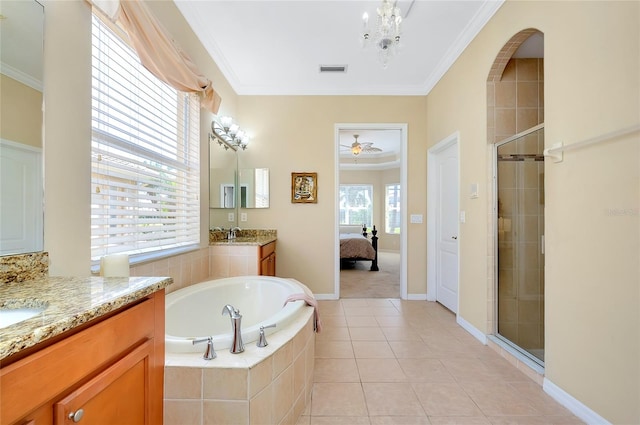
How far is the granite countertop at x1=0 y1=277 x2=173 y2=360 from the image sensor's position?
49 cm

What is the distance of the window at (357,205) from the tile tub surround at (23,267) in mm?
7227

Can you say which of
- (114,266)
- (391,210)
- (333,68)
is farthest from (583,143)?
(391,210)

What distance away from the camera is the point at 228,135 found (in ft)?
9.86

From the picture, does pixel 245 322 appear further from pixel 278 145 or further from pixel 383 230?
pixel 383 230

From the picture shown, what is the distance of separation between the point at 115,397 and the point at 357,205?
7611 millimetres

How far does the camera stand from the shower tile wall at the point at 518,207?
6.70ft

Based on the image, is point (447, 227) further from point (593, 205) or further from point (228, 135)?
point (228, 135)

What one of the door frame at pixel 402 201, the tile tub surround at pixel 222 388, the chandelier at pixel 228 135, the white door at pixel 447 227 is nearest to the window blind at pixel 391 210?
the door frame at pixel 402 201

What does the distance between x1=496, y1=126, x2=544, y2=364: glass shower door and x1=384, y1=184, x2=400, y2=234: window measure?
538 centimetres

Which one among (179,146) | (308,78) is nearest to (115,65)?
(179,146)

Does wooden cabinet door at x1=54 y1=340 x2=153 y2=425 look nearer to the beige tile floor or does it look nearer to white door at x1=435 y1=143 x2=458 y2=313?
the beige tile floor

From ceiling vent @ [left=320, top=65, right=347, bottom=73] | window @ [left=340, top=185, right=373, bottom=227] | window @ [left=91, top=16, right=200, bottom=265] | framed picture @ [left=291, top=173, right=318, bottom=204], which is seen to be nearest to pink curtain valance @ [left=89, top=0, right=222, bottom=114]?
window @ [left=91, top=16, right=200, bottom=265]

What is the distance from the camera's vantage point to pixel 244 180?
11.4 feet

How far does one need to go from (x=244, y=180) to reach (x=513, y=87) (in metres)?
2.95
